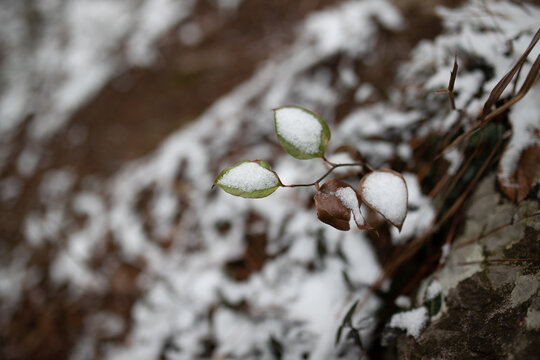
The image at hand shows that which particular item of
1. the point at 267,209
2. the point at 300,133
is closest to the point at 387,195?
the point at 300,133

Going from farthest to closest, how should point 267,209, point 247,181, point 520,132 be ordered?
point 267,209 → point 520,132 → point 247,181

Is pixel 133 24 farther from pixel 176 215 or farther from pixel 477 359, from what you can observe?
pixel 477 359

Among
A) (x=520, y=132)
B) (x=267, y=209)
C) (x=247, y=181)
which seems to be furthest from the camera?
(x=267, y=209)

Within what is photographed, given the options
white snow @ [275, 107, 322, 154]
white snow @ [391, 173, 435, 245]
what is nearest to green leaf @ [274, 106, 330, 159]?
white snow @ [275, 107, 322, 154]

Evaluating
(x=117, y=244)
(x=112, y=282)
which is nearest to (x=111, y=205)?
(x=117, y=244)

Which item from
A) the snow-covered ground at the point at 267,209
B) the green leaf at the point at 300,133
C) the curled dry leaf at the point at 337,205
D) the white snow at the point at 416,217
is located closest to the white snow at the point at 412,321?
the snow-covered ground at the point at 267,209

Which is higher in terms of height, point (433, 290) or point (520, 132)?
point (520, 132)

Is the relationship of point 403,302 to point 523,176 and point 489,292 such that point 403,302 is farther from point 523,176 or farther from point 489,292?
point 523,176

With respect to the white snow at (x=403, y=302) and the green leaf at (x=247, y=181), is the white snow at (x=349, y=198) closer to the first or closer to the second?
the green leaf at (x=247, y=181)
